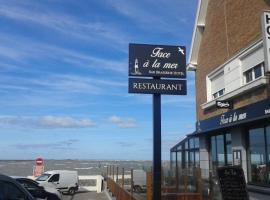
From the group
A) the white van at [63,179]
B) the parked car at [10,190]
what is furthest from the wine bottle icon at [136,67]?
the white van at [63,179]

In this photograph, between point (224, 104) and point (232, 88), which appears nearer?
point (224, 104)

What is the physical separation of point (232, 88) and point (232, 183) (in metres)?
10.1

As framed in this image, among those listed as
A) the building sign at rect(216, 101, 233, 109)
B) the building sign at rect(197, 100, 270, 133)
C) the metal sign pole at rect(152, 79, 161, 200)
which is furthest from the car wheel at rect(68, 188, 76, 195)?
the metal sign pole at rect(152, 79, 161, 200)

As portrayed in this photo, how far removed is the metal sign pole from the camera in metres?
14.2

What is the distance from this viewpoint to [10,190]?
9.27 meters

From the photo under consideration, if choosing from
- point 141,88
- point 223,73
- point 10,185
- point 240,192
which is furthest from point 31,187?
point 240,192

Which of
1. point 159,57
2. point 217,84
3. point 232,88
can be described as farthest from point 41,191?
point 217,84

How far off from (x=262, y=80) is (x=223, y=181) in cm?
689

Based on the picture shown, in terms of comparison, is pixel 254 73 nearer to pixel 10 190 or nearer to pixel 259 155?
pixel 259 155

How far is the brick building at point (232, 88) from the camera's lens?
1673 cm

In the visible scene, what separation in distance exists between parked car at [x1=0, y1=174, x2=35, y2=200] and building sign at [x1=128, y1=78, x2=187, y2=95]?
20.2 ft

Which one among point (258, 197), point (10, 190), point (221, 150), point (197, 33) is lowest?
point (258, 197)

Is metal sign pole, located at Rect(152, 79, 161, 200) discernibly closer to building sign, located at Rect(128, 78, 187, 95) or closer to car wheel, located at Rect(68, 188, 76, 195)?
building sign, located at Rect(128, 78, 187, 95)

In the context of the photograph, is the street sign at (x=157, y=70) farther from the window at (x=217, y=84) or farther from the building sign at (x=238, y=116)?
the window at (x=217, y=84)
